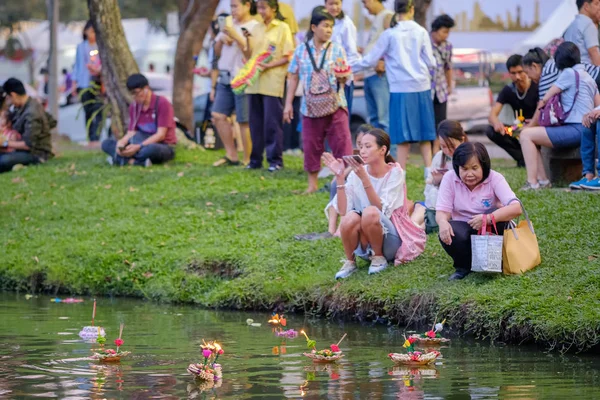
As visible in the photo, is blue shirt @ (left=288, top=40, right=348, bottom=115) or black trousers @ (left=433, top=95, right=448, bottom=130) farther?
black trousers @ (left=433, top=95, right=448, bottom=130)

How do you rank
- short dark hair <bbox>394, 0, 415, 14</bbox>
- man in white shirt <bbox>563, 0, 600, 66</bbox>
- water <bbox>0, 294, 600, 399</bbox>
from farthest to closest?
1. short dark hair <bbox>394, 0, 415, 14</bbox>
2. man in white shirt <bbox>563, 0, 600, 66</bbox>
3. water <bbox>0, 294, 600, 399</bbox>

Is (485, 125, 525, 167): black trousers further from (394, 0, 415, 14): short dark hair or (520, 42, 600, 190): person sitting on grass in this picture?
(394, 0, 415, 14): short dark hair

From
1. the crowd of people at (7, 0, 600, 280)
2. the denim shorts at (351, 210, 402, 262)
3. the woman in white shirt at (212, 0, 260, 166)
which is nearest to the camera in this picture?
the crowd of people at (7, 0, 600, 280)

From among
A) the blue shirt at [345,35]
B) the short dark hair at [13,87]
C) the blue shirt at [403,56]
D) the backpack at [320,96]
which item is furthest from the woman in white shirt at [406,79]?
the short dark hair at [13,87]

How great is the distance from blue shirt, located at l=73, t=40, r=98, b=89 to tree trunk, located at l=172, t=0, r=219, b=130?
56.8 inches

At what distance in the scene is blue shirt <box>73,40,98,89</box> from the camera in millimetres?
19500

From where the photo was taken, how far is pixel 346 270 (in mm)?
9609

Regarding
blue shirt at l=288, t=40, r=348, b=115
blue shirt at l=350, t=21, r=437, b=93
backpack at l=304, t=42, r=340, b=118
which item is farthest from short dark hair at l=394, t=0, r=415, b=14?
backpack at l=304, t=42, r=340, b=118

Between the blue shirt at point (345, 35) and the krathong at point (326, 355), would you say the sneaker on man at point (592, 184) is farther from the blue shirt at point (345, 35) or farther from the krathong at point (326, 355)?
the krathong at point (326, 355)

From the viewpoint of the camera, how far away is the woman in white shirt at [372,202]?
926cm

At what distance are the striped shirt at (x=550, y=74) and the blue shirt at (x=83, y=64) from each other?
31.4 ft

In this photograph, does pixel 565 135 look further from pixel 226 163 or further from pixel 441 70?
pixel 226 163

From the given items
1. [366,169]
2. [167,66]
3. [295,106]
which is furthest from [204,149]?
[167,66]

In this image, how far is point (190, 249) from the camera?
37.1 feet
